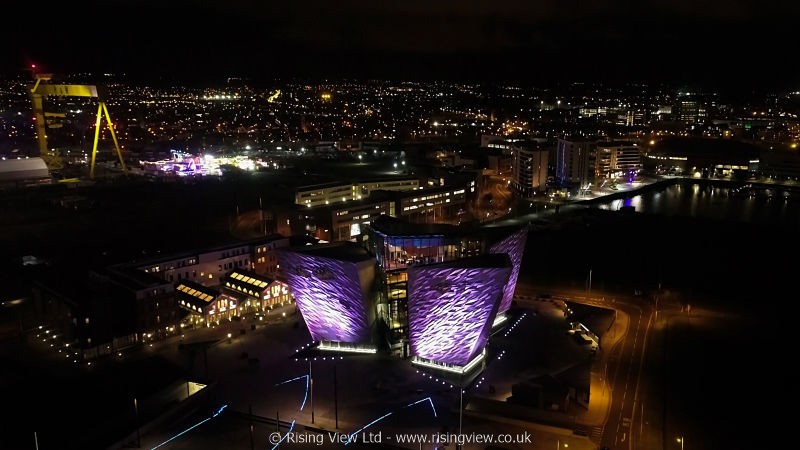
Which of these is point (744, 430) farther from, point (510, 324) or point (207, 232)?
point (207, 232)

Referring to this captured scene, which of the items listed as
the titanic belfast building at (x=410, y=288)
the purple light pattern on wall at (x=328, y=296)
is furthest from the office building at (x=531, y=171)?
the purple light pattern on wall at (x=328, y=296)

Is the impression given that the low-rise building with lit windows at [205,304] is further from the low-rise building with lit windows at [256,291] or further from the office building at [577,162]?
the office building at [577,162]

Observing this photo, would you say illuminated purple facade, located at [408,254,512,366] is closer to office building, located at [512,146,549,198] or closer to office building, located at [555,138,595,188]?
office building, located at [512,146,549,198]

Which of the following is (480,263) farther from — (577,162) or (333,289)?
(577,162)

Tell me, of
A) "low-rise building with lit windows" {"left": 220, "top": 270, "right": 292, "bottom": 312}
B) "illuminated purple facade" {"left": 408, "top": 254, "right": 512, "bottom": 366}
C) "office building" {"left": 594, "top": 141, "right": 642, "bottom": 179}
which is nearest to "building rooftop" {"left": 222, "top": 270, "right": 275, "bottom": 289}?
"low-rise building with lit windows" {"left": 220, "top": 270, "right": 292, "bottom": 312}

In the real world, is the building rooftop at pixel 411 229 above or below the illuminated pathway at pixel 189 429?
above

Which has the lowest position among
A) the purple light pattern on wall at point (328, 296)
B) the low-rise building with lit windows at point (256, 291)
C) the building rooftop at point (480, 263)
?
the low-rise building with lit windows at point (256, 291)
